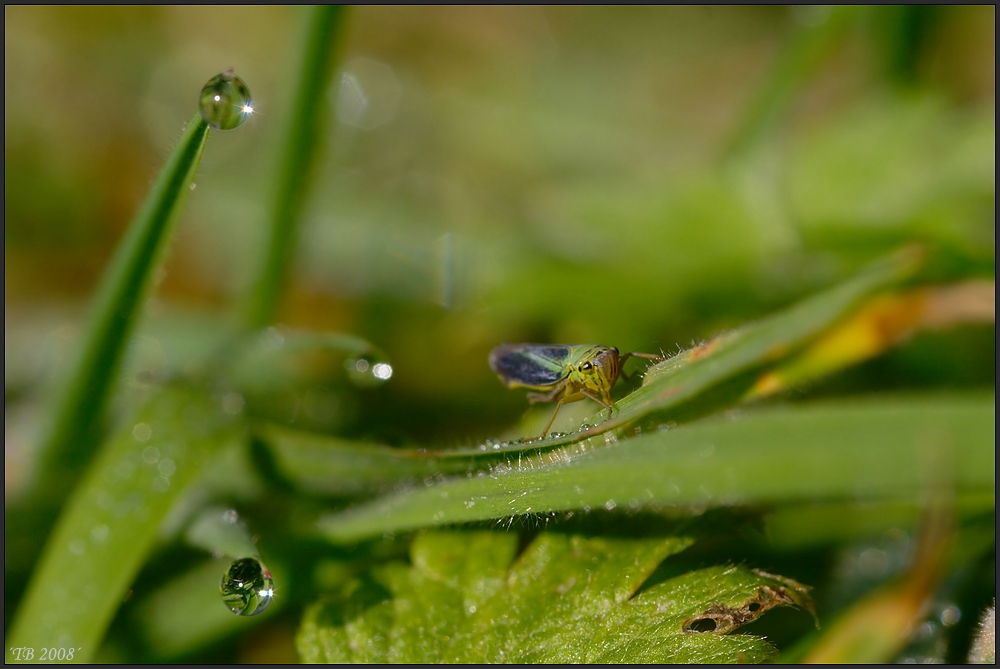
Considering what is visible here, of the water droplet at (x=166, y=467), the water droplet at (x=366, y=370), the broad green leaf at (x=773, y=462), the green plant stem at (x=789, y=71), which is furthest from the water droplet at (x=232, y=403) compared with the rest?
the green plant stem at (x=789, y=71)

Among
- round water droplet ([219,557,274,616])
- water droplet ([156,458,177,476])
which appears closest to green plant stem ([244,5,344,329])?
water droplet ([156,458,177,476])

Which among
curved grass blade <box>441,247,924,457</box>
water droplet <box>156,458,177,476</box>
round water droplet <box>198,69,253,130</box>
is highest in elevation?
round water droplet <box>198,69,253,130</box>

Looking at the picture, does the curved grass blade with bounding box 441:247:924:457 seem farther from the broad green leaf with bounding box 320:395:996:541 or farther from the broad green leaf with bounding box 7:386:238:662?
the broad green leaf with bounding box 7:386:238:662

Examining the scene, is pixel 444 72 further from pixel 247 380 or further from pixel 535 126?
pixel 247 380

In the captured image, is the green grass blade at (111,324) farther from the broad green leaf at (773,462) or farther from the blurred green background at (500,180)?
the broad green leaf at (773,462)

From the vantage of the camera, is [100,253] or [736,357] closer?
[736,357]

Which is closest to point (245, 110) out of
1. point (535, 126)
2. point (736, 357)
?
point (736, 357)
